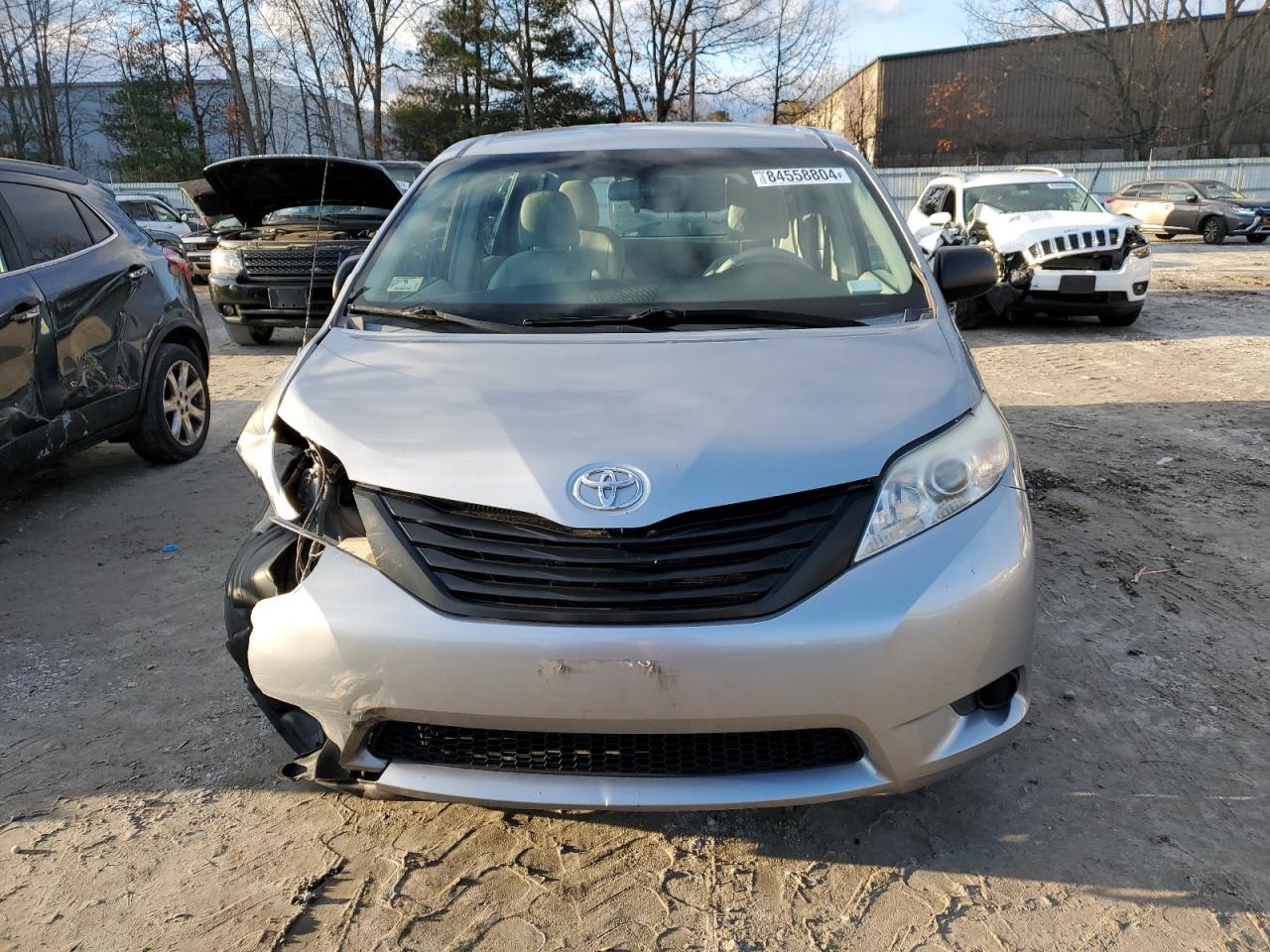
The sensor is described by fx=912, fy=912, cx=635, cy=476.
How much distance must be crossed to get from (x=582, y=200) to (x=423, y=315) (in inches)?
32.7

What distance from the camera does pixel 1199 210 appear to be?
22281 millimetres

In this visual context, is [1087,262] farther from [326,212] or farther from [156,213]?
[156,213]

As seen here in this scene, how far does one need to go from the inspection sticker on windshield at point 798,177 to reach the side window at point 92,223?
13.0 ft

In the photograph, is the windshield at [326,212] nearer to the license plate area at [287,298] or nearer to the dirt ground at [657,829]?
the license plate area at [287,298]

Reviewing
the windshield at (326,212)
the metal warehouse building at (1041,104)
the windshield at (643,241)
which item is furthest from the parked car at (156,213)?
the metal warehouse building at (1041,104)

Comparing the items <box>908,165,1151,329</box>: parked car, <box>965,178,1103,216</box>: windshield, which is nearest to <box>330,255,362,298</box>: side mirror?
<box>908,165,1151,329</box>: parked car

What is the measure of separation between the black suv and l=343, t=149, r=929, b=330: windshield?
2432 millimetres

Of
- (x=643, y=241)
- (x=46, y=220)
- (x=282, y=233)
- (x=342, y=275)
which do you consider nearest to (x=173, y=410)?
(x=46, y=220)

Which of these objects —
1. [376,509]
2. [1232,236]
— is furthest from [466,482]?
[1232,236]

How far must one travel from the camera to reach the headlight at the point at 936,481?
1.97 metres

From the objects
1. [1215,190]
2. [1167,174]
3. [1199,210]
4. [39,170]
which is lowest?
[1199,210]

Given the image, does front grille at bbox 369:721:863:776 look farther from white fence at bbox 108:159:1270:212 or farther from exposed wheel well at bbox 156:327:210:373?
white fence at bbox 108:159:1270:212

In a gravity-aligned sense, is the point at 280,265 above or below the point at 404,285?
below

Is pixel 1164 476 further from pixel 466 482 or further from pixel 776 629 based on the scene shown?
pixel 466 482
